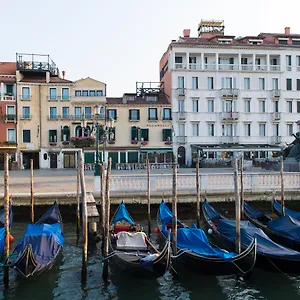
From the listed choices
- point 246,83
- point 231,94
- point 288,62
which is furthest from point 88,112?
point 288,62

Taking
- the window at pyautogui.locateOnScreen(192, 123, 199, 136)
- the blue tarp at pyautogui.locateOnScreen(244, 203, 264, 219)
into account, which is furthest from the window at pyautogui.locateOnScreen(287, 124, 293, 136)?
the blue tarp at pyautogui.locateOnScreen(244, 203, 264, 219)

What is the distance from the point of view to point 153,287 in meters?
8.71

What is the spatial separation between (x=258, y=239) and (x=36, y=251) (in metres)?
5.04

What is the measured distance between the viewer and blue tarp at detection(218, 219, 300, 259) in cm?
899

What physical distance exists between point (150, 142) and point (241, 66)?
10.7 meters

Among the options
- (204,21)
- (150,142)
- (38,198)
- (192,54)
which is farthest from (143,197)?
(204,21)

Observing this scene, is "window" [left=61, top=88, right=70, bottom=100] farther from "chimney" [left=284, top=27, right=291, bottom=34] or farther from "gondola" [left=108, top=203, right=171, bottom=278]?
"gondola" [left=108, top=203, right=171, bottom=278]

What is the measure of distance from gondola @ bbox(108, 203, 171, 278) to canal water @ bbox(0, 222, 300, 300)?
0.27 meters

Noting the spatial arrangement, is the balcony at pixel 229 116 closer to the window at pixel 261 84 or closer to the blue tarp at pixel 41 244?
the window at pixel 261 84

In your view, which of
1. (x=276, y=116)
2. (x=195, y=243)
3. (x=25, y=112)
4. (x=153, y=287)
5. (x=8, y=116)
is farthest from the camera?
(x=276, y=116)

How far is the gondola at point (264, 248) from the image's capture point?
882 cm

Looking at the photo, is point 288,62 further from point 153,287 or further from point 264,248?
point 153,287

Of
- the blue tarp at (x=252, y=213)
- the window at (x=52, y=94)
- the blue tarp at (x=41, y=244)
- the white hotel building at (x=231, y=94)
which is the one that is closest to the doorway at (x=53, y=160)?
the window at (x=52, y=94)

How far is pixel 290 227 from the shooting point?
11.2 metres
